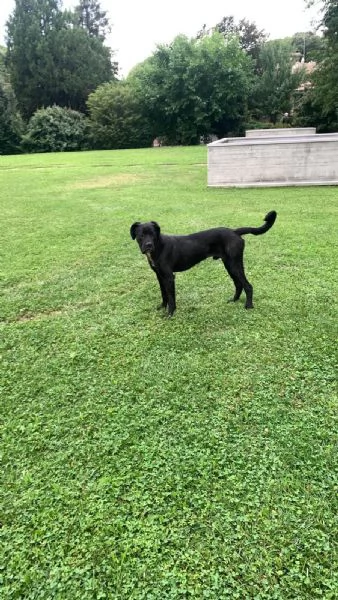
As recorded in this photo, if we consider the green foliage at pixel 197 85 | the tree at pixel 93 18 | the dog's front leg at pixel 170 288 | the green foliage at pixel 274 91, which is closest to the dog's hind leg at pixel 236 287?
the dog's front leg at pixel 170 288

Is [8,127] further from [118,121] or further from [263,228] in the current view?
[263,228]

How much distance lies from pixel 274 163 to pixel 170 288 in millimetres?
7798

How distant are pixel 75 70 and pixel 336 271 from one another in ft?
117

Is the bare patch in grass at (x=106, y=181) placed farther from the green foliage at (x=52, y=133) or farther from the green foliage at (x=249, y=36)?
the green foliage at (x=249, y=36)

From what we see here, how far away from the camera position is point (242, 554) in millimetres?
1584

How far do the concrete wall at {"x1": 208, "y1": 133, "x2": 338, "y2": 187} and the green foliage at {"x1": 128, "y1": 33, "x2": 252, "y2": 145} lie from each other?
18080mm

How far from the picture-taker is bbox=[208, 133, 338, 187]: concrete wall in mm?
9602

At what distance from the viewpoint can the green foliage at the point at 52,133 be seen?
27000mm

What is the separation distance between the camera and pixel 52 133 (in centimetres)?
2705

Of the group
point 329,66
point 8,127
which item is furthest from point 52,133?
point 329,66

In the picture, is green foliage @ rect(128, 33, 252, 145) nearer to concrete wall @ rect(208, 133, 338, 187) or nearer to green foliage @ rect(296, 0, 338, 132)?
green foliage @ rect(296, 0, 338, 132)

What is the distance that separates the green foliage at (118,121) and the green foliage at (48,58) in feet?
22.3

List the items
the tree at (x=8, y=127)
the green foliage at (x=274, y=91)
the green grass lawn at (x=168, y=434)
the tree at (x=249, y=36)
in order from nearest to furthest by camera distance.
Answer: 1. the green grass lawn at (x=168, y=434)
2. the tree at (x=8, y=127)
3. the green foliage at (x=274, y=91)
4. the tree at (x=249, y=36)

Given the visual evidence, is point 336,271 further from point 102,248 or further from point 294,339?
point 102,248
